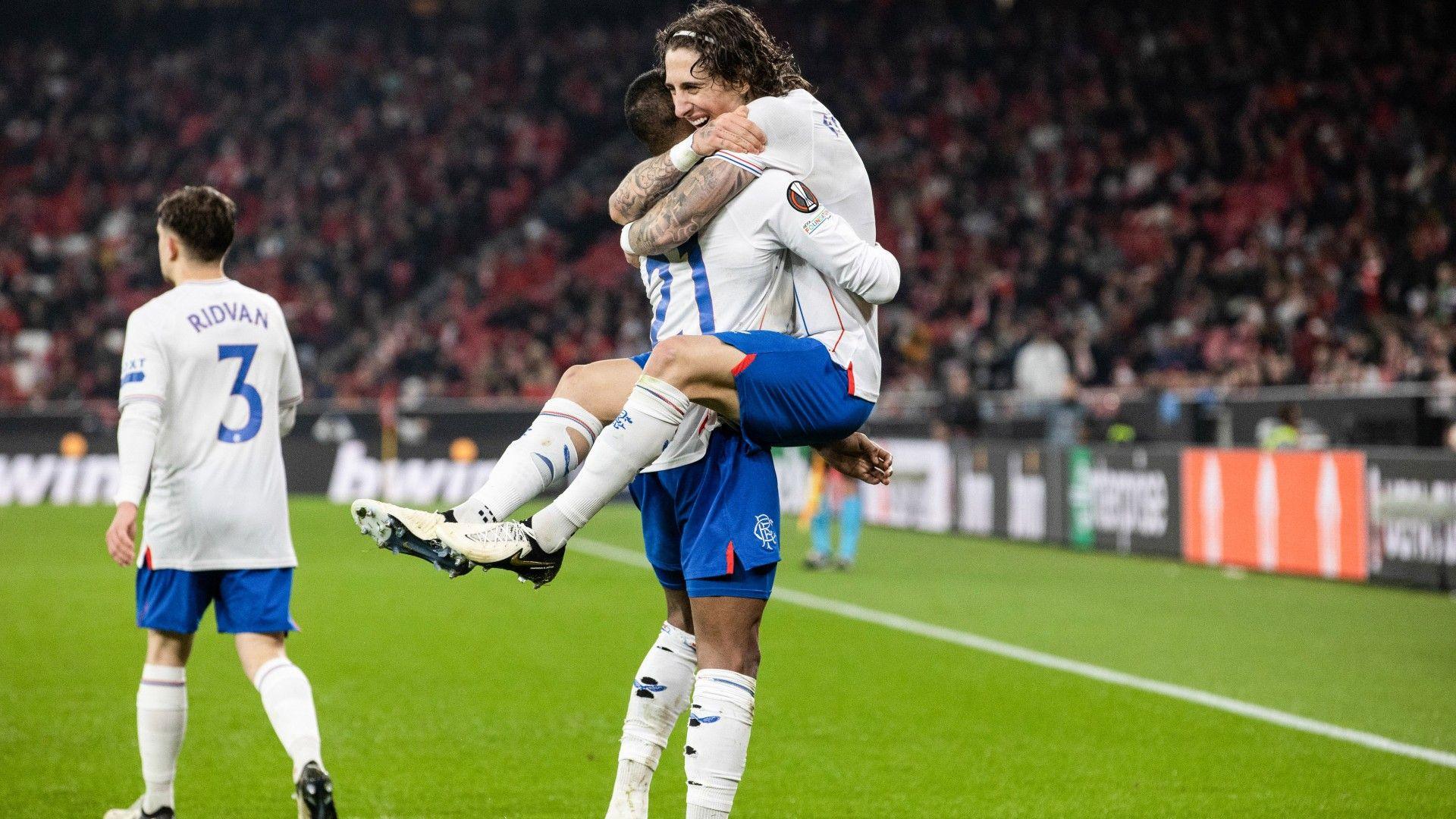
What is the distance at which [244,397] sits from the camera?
4922 mm

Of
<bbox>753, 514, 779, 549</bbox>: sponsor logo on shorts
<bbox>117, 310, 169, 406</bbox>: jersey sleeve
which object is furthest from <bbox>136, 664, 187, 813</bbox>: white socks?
<bbox>753, 514, 779, 549</bbox>: sponsor logo on shorts

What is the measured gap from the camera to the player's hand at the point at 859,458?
4344mm

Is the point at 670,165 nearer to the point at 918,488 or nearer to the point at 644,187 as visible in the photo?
the point at 644,187

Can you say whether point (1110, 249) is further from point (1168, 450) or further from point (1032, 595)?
point (1032, 595)

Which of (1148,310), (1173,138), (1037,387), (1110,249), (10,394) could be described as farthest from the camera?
(10,394)

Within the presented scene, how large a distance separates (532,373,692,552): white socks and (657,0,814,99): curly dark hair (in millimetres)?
807

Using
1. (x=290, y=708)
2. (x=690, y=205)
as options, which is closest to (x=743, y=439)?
(x=690, y=205)

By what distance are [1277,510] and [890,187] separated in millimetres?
14374

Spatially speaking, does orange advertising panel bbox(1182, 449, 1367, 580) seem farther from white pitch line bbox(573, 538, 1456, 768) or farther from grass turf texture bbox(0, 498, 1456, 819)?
white pitch line bbox(573, 538, 1456, 768)

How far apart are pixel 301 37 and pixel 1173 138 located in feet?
67.3

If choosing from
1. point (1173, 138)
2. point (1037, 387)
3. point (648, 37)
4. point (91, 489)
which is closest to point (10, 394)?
point (91, 489)

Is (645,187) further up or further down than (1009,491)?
further up

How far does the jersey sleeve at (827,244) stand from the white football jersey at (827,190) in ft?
0.18

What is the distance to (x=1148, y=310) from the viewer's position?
21312mm
